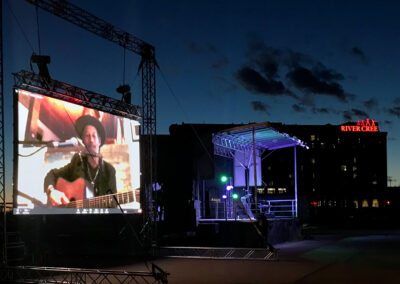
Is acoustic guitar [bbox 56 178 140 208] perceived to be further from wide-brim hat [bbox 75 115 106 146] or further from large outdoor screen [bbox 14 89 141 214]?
wide-brim hat [bbox 75 115 106 146]

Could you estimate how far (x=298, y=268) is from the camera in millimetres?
16391

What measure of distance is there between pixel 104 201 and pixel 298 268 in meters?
8.76

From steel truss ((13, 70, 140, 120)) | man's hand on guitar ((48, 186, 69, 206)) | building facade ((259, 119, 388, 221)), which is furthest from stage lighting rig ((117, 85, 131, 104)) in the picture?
building facade ((259, 119, 388, 221))

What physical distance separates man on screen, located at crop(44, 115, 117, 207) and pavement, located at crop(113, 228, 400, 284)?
145 inches

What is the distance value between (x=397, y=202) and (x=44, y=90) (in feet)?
303

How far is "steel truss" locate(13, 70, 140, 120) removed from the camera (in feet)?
58.2

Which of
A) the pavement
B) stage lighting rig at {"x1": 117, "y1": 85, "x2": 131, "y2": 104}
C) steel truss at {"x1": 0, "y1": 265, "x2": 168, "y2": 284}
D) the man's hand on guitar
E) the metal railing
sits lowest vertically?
the pavement

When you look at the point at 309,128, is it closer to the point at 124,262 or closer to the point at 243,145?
the point at 243,145

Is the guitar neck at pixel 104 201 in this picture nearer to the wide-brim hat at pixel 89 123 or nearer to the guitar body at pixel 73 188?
the guitar body at pixel 73 188

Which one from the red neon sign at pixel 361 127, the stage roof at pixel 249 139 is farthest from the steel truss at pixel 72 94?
the red neon sign at pixel 361 127

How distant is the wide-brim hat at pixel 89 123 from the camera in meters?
20.1

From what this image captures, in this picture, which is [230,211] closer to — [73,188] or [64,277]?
[73,188]

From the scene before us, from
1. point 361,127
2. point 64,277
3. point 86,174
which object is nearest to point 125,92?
point 86,174

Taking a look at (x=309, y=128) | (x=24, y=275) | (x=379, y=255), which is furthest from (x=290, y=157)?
(x=24, y=275)
